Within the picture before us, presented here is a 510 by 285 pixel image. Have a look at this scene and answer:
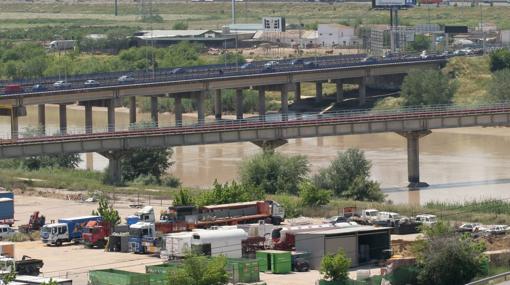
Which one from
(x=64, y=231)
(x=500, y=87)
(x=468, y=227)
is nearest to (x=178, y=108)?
(x=500, y=87)

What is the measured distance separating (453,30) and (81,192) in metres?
91.5

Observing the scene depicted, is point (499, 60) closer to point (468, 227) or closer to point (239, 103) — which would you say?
point (239, 103)

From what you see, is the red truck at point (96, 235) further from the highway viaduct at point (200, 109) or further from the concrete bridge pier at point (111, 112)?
the concrete bridge pier at point (111, 112)

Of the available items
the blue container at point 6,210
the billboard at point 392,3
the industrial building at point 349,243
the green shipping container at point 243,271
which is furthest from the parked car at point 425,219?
the billboard at point 392,3

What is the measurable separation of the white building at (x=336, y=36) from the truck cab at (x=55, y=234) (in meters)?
105

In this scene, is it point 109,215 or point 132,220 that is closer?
point 109,215

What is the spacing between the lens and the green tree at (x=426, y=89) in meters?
110

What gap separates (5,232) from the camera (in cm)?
5859

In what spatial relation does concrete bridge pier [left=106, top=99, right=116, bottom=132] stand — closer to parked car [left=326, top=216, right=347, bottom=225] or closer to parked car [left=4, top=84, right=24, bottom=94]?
parked car [left=4, top=84, right=24, bottom=94]

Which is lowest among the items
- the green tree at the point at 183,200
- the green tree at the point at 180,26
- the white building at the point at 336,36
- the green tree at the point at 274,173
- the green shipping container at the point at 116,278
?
the green shipping container at the point at 116,278

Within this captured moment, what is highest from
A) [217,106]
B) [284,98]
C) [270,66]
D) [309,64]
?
[309,64]

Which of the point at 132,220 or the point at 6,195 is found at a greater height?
the point at 6,195

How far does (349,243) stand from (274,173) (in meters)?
19.9

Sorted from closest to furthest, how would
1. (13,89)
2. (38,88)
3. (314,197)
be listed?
(314,197)
(13,89)
(38,88)
